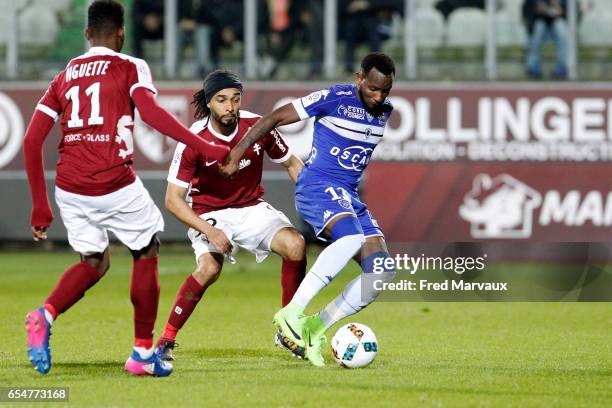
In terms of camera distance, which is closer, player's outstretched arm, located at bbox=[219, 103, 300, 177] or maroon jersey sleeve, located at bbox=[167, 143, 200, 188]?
player's outstretched arm, located at bbox=[219, 103, 300, 177]

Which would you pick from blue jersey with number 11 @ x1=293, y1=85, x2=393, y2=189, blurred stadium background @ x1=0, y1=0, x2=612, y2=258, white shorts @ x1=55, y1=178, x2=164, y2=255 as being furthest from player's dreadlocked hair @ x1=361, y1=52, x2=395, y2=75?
blurred stadium background @ x1=0, y1=0, x2=612, y2=258

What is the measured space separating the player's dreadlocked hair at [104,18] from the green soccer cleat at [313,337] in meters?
2.13

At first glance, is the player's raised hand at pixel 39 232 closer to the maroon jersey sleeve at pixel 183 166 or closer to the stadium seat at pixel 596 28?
the maroon jersey sleeve at pixel 183 166

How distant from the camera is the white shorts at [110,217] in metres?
7.09

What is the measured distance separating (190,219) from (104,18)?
140cm

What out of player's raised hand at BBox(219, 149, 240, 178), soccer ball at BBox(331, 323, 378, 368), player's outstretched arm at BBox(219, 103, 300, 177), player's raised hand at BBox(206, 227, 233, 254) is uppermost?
player's outstretched arm at BBox(219, 103, 300, 177)

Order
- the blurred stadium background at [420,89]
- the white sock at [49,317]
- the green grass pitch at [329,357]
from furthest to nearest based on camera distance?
the blurred stadium background at [420,89] → the white sock at [49,317] → the green grass pitch at [329,357]

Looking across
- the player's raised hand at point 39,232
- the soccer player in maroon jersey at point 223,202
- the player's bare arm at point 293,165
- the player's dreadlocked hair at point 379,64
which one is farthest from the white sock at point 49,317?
the player's dreadlocked hair at point 379,64

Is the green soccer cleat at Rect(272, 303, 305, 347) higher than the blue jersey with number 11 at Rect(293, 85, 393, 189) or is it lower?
lower

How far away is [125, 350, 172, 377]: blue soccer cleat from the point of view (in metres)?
7.09

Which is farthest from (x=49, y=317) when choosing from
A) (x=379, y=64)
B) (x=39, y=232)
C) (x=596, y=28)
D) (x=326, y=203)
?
(x=596, y=28)

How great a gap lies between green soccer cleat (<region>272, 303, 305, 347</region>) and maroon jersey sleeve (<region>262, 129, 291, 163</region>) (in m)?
1.22

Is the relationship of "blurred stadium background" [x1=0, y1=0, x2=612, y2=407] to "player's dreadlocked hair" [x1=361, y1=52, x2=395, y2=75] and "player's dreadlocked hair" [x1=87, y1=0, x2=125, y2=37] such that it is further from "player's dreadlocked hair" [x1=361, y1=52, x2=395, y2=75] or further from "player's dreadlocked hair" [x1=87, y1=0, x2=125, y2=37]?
"player's dreadlocked hair" [x1=87, y1=0, x2=125, y2=37]

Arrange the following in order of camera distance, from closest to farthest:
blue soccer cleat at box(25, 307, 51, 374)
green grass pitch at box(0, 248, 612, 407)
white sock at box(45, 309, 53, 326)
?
1. green grass pitch at box(0, 248, 612, 407)
2. blue soccer cleat at box(25, 307, 51, 374)
3. white sock at box(45, 309, 53, 326)
